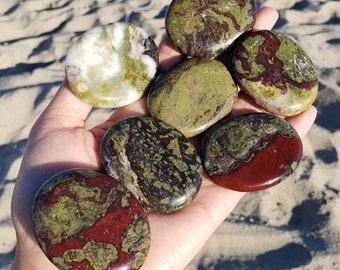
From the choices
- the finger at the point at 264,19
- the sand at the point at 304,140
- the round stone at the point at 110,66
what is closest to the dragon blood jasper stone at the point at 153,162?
the round stone at the point at 110,66

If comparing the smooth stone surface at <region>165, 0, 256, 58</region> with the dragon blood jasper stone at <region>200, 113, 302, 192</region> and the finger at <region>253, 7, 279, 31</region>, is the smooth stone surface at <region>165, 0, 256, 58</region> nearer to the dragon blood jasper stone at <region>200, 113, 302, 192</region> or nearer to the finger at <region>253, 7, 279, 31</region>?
the finger at <region>253, 7, 279, 31</region>

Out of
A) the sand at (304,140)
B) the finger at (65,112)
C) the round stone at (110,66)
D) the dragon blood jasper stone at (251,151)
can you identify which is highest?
the round stone at (110,66)

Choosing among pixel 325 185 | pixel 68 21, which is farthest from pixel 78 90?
pixel 68 21

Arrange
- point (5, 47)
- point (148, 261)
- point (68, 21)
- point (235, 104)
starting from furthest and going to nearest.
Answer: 1. point (68, 21)
2. point (5, 47)
3. point (235, 104)
4. point (148, 261)

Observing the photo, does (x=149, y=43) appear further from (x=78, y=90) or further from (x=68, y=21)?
(x=68, y=21)

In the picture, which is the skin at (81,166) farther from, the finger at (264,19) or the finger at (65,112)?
the finger at (264,19)

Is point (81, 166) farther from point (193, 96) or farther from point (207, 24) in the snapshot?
point (207, 24)
